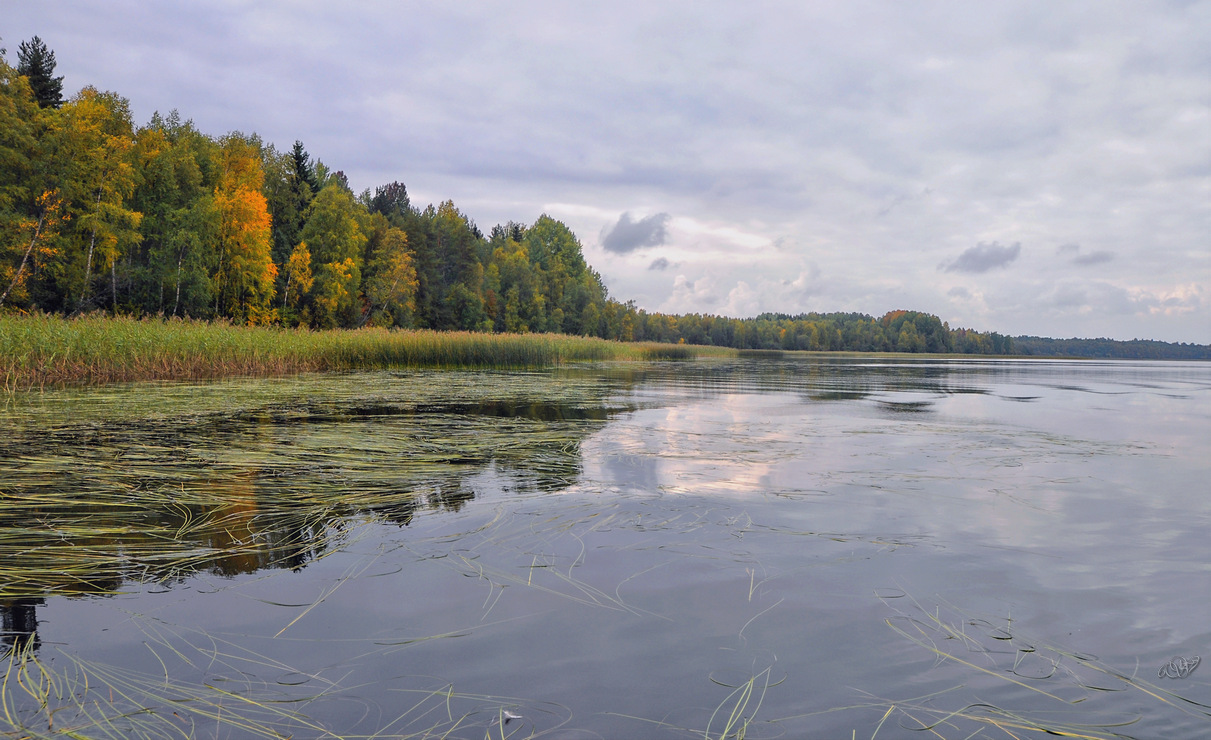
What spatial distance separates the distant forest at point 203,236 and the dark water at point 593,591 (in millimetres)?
25026

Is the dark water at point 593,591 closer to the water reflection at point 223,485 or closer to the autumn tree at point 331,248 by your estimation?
the water reflection at point 223,485

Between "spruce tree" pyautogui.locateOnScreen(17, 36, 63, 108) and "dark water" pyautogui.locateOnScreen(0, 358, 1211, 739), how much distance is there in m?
Answer: 49.2

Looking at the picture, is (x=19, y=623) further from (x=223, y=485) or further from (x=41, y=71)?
(x=41, y=71)

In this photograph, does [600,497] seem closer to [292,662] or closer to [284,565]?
[284,565]

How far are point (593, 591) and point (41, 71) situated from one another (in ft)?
188

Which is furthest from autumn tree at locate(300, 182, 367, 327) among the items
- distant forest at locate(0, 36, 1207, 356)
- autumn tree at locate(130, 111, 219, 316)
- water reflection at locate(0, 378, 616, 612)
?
water reflection at locate(0, 378, 616, 612)

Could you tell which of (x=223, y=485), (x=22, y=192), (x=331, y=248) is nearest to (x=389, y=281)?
(x=331, y=248)

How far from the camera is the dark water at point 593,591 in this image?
204cm

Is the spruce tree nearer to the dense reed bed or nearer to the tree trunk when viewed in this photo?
the tree trunk

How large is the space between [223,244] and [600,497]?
43923mm

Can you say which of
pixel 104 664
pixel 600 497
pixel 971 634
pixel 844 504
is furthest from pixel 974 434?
pixel 104 664

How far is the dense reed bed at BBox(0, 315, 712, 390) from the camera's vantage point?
13219 mm

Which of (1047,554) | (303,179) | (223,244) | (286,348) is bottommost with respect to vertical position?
(1047,554)

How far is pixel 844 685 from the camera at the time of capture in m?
2.21
